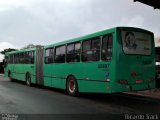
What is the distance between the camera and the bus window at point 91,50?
38.0 ft

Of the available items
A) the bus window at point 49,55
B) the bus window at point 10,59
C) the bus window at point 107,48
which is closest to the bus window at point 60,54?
the bus window at point 49,55

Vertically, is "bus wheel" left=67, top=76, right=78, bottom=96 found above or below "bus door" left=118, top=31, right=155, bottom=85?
below

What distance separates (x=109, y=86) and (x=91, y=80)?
1.44 m

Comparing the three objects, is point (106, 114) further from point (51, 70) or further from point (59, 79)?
point (51, 70)

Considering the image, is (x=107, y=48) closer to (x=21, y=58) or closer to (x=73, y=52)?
(x=73, y=52)

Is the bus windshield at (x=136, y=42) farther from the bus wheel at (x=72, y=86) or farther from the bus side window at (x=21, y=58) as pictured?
the bus side window at (x=21, y=58)

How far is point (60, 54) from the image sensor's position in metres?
15.0

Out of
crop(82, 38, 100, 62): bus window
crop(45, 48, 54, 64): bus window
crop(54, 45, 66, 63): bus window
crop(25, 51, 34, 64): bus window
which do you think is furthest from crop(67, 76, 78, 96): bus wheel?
crop(25, 51, 34, 64): bus window

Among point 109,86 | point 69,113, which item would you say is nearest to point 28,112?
point 69,113

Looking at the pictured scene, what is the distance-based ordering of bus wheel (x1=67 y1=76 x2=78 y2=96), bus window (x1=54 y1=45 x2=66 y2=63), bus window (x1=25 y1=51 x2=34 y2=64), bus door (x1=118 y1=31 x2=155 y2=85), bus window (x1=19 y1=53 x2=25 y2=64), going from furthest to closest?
bus window (x1=19 y1=53 x2=25 y2=64), bus window (x1=25 y1=51 x2=34 y2=64), bus window (x1=54 y1=45 x2=66 y2=63), bus wheel (x1=67 y1=76 x2=78 y2=96), bus door (x1=118 y1=31 x2=155 y2=85)

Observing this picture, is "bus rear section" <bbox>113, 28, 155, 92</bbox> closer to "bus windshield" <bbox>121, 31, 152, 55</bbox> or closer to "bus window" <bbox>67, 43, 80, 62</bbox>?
"bus windshield" <bbox>121, 31, 152, 55</bbox>

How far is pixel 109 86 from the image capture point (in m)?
10.6

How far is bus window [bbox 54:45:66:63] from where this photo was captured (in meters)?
14.6

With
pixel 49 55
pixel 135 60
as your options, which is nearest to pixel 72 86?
pixel 49 55
